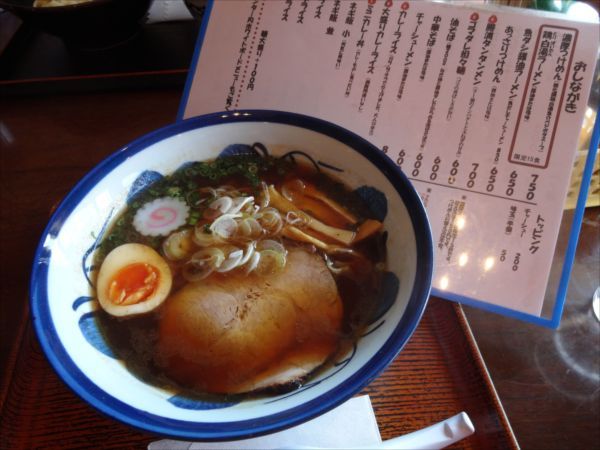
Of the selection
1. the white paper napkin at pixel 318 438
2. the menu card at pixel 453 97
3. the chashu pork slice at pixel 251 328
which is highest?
the menu card at pixel 453 97

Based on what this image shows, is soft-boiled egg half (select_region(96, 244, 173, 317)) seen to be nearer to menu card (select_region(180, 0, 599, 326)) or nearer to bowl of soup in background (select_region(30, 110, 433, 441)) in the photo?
bowl of soup in background (select_region(30, 110, 433, 441))

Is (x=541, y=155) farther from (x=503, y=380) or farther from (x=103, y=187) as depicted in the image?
(x=103, y=187)

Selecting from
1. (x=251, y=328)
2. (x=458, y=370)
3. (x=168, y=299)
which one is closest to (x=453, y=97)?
(x=458, y=370)

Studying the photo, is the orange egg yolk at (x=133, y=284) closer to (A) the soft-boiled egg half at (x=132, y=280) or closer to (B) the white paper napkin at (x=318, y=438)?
(A) the soft-boiled egg half at (x=132, y=280)

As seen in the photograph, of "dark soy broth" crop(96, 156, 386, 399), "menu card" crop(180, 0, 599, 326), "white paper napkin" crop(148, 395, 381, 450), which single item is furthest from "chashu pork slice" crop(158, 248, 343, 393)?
"menu card" crop(180, 0, 599, 326)

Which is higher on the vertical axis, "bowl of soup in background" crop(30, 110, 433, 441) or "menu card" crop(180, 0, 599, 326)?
"menu card" crop(180, 0, 599, 326)

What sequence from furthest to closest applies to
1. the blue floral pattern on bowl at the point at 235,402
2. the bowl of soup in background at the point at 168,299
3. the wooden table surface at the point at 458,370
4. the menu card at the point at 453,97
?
the menu card at the point at 453,97
the wooden table surface at the point at 458,370
the blue floral pattern on bowl at the point at 235,402
the bowl of soup in background at the point at 168,299

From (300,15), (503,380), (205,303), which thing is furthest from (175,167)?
(503,380)

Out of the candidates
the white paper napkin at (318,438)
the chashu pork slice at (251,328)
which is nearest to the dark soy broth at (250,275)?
the chashu pork slice at (251,328)
